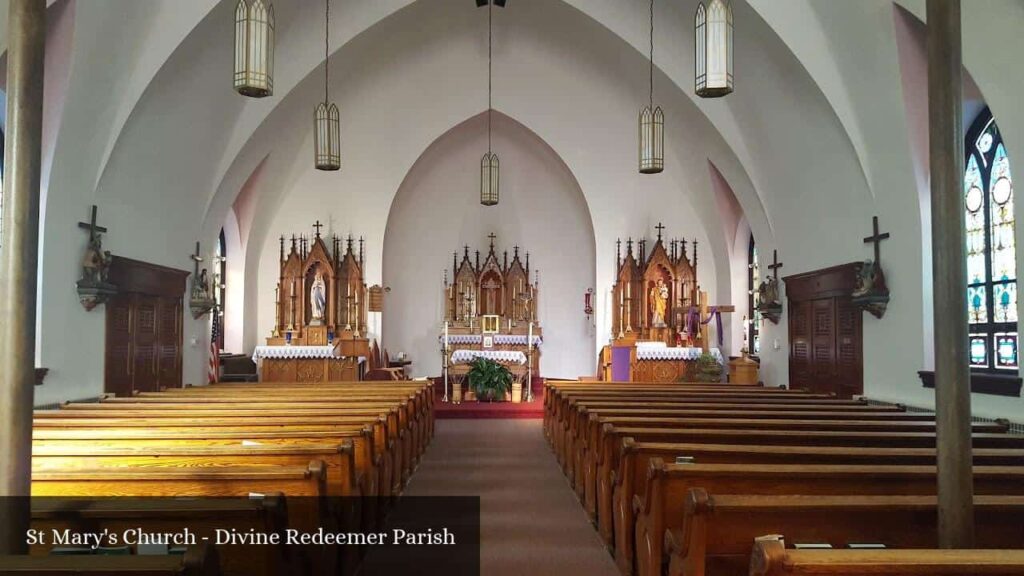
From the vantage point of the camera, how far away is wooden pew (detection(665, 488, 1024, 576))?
110 inches

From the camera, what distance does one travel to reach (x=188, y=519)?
281 centimetres

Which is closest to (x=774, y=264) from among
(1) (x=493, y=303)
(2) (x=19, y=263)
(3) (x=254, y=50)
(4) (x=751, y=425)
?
(1) (x=493, y=303)

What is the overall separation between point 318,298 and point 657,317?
6842 mm

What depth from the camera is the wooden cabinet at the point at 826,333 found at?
32.1 feet

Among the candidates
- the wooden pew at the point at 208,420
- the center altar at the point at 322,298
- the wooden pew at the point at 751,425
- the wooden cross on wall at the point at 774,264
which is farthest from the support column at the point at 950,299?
the center altar at the point at 322,298

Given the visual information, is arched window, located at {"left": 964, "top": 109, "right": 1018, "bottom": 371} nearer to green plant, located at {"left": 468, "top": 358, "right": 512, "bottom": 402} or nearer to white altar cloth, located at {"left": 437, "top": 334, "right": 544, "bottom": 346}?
green plant, located at {"left": 468, "top": 358, "right": 512, "bottom": 402}

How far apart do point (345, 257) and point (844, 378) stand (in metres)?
9.68

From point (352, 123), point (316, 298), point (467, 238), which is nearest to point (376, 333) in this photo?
point (316, 298)

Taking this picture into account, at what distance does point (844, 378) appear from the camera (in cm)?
1002

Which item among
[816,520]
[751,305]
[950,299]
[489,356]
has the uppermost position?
[751,305]

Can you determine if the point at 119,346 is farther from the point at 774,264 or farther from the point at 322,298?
the point at 774,264

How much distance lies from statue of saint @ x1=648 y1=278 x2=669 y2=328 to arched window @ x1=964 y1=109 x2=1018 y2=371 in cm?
668

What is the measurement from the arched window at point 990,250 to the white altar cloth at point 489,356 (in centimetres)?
762

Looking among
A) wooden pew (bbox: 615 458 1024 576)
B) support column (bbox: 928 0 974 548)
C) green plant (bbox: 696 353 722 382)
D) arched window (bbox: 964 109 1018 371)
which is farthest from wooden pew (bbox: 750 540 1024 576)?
green plant (bbox: 696 353 722 382)
